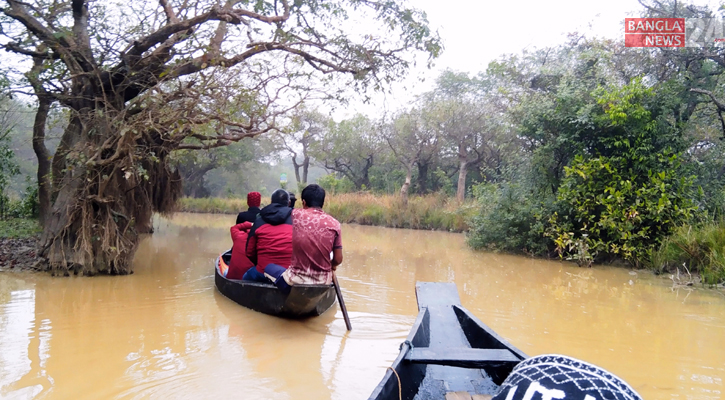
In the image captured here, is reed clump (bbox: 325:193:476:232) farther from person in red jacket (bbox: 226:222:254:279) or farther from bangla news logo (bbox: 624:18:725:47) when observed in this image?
person in red jacket (bbox: 226:222:254:279)

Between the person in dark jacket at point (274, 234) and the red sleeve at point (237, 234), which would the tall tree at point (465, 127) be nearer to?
the red sleeve at point (237, 234)

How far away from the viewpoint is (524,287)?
8.30 metres

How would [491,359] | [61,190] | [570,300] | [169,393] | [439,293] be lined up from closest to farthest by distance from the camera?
[491,359] → [169,393] → [439,293] → [570,300] → [61,190]

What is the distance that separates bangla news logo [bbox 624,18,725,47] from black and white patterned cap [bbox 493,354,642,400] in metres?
11.6

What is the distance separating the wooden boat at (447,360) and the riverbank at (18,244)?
24.3ft

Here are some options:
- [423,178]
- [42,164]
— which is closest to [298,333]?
[42,164]

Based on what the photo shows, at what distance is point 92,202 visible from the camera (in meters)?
7.91

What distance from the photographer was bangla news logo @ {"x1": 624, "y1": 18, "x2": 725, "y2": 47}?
10.3 metres

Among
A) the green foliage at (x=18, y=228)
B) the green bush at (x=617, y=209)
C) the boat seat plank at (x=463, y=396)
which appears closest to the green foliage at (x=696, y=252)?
the green bush at (x=617, y=209)

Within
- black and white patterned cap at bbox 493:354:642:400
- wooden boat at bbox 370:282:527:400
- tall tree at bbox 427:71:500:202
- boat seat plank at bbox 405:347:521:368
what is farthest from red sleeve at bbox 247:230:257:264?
tall tree at bbox 427:71:500:202

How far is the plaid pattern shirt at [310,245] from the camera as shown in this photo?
16.6 feet

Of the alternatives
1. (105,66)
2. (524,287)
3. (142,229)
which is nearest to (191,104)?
(105,66)

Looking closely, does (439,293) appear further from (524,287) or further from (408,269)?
(408,269)

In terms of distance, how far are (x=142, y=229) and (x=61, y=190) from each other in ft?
8.84
